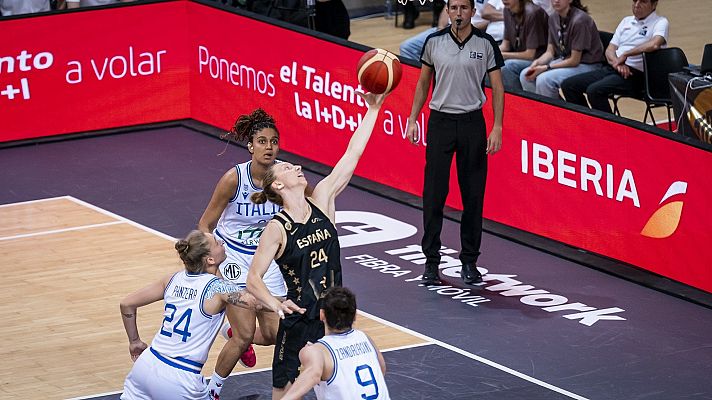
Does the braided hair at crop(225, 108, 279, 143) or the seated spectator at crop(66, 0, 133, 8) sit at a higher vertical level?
the braided hair at crop(225, 108, 279, 143)

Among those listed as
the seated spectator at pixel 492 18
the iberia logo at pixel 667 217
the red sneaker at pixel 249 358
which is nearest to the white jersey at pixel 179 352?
the red sneaker at pixel 249 358

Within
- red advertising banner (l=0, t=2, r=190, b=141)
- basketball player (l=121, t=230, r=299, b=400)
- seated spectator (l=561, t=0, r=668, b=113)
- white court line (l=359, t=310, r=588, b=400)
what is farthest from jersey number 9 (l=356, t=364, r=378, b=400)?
red advertising banner (l=0, t=2, r=190, b=141)

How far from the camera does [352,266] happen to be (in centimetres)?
1299

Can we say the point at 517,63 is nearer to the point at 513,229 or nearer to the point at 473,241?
the point at 513,229

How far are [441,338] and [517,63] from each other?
550 cm

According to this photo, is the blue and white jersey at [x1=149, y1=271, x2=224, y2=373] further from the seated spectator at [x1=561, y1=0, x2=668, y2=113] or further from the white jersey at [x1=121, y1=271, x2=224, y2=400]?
the seated spectator at [x1=561, y1=0, x2=668, y2=113]

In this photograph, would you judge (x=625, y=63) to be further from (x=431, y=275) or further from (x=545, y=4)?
(x=431, y=275)

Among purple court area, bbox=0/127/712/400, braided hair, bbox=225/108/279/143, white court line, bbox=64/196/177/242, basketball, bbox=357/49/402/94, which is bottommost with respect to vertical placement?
white court line, bbox=64/196/177/242

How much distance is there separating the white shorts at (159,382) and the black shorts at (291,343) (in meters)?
0.50

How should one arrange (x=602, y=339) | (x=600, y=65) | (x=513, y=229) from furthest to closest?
(x=600, y=65), (x=513, y=229), (x=602, y=339)

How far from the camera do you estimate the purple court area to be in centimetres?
1030

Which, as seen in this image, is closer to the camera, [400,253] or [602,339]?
[602,339]

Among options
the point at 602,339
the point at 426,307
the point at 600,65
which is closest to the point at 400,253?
the point at 426,307

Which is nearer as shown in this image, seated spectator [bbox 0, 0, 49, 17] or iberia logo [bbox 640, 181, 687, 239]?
iberia logo [bbox 640, 181, 687, 239]
